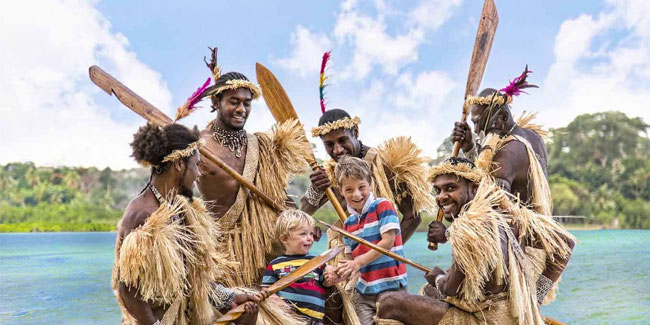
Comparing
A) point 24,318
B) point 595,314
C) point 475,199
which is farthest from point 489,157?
point 24,318

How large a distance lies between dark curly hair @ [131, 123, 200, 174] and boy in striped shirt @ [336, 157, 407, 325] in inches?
37.3

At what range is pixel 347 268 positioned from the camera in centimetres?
325

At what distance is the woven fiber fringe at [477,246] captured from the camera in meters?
2.77

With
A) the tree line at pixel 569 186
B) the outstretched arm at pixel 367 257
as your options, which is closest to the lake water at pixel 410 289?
the tree line at pixel 569 186

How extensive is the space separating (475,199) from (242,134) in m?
1.60

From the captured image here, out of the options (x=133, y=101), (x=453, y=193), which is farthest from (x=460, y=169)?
(x=133, y=101)

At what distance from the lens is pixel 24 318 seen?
1187 centimetres

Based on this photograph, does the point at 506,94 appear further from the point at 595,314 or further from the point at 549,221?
A: the point at 595,314

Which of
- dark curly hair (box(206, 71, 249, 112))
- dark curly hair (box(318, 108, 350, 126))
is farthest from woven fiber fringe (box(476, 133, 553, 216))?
dark curly hair (box(206, 71, 249, 112))

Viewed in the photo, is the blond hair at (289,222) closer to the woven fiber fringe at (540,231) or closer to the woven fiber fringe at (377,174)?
the woven fiber fringe at (377,174)

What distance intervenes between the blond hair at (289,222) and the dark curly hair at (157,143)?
32.3 inches

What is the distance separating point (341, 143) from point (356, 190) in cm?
53

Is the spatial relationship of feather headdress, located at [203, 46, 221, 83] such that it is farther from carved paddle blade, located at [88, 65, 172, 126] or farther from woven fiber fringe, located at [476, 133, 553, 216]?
woven fiber fringe, located at [476, 133, 553, 216]

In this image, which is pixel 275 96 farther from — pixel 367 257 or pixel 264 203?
pixel 367 257
